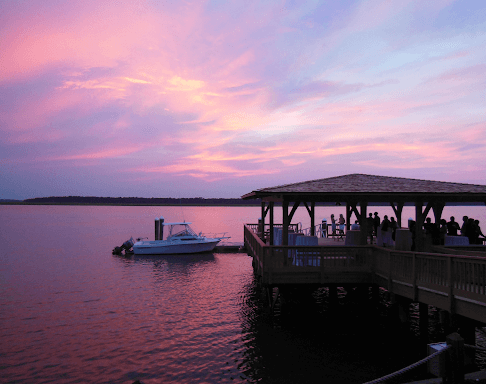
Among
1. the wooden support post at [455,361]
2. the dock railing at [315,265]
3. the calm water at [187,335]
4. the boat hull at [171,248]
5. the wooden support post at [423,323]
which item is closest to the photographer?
the wooden support post at [455,361]

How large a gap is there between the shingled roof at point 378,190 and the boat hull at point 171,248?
24.5 metres

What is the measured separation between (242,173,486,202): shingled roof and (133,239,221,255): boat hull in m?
24.5

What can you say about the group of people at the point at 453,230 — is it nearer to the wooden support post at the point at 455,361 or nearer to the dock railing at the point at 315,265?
the dock railing at the point at 315,265

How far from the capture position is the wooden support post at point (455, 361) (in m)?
6.18

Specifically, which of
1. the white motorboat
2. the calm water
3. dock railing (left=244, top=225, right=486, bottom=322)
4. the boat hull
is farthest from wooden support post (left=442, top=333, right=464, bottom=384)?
the boat hull

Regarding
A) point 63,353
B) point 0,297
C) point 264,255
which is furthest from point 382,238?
point 0,297

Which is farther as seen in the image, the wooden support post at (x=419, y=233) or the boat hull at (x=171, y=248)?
the boat hull at (x=171, y=248)

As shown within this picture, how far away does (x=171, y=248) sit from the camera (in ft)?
125

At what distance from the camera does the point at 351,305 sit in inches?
687

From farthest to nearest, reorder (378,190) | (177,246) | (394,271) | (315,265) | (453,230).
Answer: (177,246)
(453,230)
(378,190)
(315,265)
(394,271)

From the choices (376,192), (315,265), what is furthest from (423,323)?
(376,192)

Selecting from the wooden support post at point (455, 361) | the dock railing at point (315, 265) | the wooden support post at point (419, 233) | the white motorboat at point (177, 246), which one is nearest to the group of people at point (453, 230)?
the wooden support post at point (419, 233)

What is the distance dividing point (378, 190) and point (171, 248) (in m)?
28.1

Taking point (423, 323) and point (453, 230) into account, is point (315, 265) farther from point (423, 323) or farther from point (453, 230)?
Result: point (453, 230)
